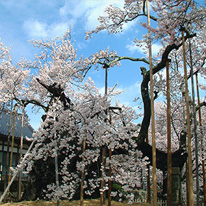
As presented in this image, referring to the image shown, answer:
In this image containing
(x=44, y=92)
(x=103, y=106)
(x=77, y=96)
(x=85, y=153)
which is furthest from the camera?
(x=44, y=92)

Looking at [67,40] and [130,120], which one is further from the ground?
[67,40]

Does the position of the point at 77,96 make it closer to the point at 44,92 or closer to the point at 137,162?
the point at 137,162

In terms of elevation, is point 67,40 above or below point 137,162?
above

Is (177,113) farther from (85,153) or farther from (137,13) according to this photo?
(85,153)

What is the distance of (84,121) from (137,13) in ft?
17.1

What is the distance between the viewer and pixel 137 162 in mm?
8594

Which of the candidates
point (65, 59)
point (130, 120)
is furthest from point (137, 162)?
point (65, 59)

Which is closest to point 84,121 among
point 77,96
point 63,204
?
point 77,96

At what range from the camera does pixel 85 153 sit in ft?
26.4

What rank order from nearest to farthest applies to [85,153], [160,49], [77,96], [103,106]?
[85,153] < [103,106] < [77,96] < [160,49]

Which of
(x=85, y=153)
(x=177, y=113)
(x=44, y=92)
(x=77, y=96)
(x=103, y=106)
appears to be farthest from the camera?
(x=44, y=92)

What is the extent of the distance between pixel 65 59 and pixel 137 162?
904 centimetres

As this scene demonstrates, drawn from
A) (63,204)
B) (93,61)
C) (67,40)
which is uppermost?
(67,40)

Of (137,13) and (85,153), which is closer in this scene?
(85,153)
